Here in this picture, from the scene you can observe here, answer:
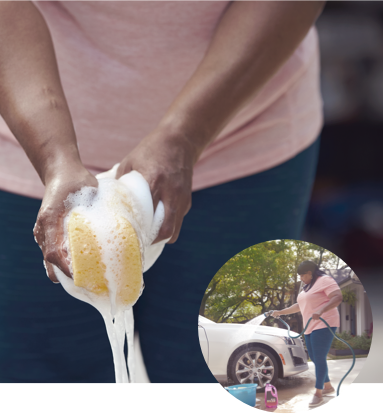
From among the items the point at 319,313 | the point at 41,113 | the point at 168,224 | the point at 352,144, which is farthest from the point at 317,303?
the point at 352,144

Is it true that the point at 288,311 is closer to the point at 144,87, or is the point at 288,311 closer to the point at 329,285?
the point at 329,285

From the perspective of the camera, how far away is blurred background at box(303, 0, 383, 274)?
0.90m

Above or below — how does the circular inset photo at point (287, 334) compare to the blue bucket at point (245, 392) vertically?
above

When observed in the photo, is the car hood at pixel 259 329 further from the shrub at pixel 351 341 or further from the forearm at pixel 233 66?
the forearm at pixel 233 66

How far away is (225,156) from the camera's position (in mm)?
494

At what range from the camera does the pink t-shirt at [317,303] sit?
1.17ft

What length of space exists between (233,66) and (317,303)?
0.64 feet

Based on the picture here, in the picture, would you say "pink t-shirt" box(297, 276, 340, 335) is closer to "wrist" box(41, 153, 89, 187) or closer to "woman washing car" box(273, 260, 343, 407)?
"woman washing car" box(273, 260, 343, 407)

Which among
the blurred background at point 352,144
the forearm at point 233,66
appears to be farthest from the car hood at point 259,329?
the blurred background at point 352,144

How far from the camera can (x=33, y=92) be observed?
0.34 meters

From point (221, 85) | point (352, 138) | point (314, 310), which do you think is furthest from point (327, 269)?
point (352, 138)

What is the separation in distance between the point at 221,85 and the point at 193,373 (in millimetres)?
352

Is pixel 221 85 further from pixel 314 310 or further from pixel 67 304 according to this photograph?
pixel 67 304

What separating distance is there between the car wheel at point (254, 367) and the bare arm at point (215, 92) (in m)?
0.11
